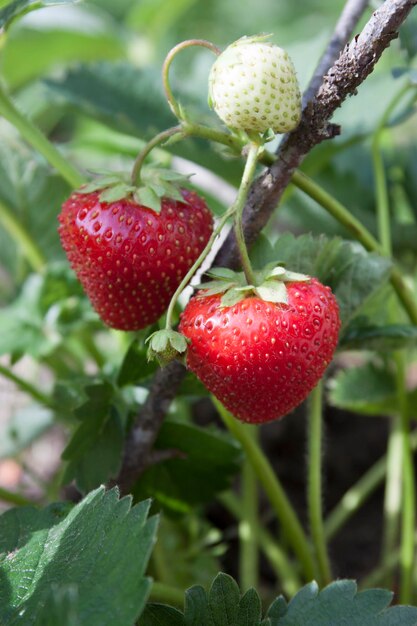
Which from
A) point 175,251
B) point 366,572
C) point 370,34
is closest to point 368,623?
point 175,251

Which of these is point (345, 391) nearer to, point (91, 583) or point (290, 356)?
point (290, 356)

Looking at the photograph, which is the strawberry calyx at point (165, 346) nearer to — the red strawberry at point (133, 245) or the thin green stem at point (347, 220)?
the red strawberry at point (133, 245)

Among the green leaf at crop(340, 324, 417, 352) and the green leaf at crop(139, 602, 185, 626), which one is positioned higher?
the green leaf at crop(139, 602, 185, 626)

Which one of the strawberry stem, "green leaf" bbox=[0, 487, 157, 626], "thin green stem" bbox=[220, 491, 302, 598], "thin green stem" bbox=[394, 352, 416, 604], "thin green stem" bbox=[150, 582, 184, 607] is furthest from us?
"thin green stem" bbox=[220, 491, 302, 598]

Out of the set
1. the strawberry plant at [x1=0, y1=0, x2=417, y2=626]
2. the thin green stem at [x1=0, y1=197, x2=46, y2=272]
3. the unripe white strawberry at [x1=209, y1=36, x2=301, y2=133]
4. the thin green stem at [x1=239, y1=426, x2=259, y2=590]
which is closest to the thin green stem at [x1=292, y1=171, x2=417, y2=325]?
the strawberry plant at [x1=0, y1=0, x2=417, y2=626]

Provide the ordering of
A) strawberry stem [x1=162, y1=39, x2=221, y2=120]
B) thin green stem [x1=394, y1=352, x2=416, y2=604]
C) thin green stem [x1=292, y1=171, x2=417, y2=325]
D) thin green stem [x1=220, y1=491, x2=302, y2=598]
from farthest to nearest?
thin green stem [x1=220, y1=491, x2=302, y2=598]
thin green stem [x1=394, y1=352, x2=416, y2=604]
thin green stem [x1=292, y1=171, x2=417, y2=325]
strawberry stem [x1=162, y1=39, x2=221, y2=120]

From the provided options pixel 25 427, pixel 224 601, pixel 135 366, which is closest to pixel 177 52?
pixel 135 366

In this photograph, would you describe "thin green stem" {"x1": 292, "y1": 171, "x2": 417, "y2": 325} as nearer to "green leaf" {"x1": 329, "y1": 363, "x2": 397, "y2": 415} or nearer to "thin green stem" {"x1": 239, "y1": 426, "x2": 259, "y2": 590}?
"green leaf" {"x1": 329, "y1": 363, "x2": 397, "y2": 415}
